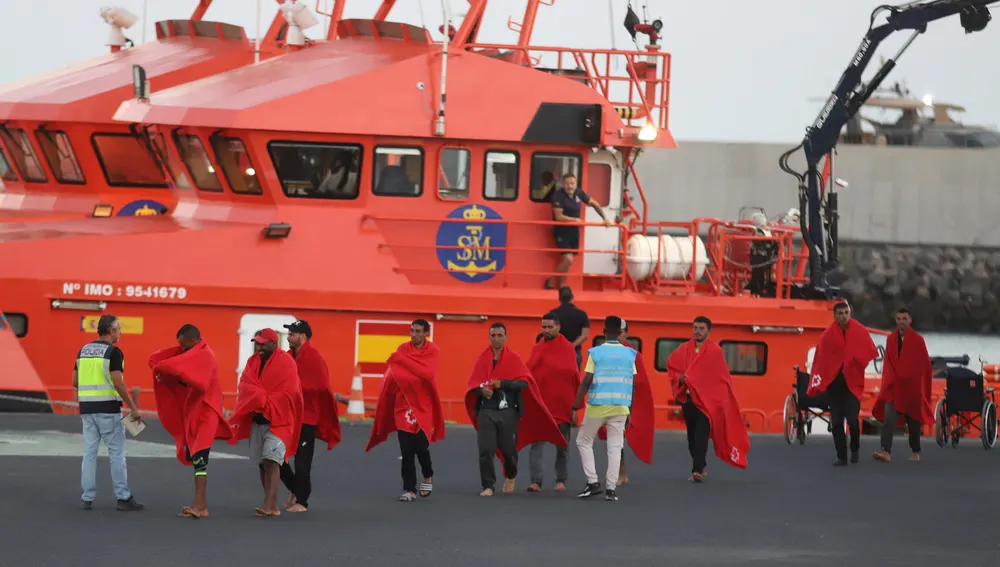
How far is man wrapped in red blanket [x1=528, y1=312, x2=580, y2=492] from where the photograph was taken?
613 inches

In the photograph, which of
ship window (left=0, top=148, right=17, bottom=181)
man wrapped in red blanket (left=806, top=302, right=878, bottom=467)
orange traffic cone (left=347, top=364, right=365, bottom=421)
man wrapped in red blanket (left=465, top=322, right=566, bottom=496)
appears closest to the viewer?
man wrapped in red blanket (left=465, top=322, right=566, bottom=496)

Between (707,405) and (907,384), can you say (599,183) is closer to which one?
(907,384)

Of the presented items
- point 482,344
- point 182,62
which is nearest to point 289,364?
point 482,344

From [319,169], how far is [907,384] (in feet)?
22.6

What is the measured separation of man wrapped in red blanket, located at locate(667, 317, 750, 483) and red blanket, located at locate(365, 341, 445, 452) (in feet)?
9.06

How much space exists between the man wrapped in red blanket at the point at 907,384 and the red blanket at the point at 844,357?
32.2 inches

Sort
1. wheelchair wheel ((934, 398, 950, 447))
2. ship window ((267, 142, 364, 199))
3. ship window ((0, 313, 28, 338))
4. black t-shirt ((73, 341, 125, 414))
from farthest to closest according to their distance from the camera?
wheelchair wheel ((934, 398, 950, 447)) < ship window ((267, 142, 364, 199)) < ship window ((0, 313, 28, 338)) < black t-shirt ((73, 341, 125, 414))

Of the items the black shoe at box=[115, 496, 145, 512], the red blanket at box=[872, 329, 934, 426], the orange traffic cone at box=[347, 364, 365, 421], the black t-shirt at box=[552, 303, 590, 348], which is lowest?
the black shoe at box=[115, 496, 145, 512]

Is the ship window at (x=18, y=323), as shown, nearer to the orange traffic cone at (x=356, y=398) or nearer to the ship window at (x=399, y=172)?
the orange traffic cone at (x=356, y=398)

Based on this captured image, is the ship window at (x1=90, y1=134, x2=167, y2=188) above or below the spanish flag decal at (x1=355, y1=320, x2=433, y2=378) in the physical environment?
above

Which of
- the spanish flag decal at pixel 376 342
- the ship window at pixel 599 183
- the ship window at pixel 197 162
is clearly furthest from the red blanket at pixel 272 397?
the ship window at pixel 599 183

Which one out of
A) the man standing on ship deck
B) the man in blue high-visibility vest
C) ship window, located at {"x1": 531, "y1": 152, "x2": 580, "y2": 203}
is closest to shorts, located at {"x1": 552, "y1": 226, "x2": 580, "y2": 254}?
ship window, located at {"x1": 531, "y1": 152, "x2": 580, "y2": 203}

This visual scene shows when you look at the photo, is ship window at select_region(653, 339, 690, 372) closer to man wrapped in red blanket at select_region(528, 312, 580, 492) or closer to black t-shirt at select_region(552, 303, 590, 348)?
black t-shirt at select_region(552, 303, 590, 348)

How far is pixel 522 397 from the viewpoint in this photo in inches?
600
